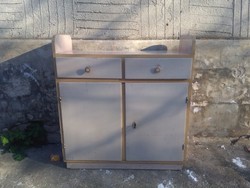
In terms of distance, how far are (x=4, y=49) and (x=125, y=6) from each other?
1.34 m

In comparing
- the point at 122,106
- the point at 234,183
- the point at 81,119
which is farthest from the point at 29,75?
the point at 234,183

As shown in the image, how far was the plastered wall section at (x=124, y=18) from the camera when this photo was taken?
8.30ft

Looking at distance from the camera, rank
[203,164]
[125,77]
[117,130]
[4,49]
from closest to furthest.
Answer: [125,77], [117,130], [203,164], [4,49]

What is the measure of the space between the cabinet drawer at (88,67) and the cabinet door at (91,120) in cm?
8

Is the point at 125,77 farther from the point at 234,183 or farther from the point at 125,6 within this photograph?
the point at 234,183

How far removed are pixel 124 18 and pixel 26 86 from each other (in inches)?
50.2

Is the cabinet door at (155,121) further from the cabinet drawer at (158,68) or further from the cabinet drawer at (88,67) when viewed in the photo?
the cabinet drawer at (88,67)

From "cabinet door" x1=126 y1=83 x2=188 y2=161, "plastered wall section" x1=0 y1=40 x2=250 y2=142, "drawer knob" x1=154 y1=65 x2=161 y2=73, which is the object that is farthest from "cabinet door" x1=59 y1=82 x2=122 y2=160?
"plastered wall section" x1=0 y1=40 x2=250 y2=142

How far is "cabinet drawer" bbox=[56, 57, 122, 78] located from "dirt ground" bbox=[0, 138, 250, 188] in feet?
2.97

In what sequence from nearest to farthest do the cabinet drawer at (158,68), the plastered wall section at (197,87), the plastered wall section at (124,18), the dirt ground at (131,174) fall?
1. the cabinet drawer at (158,68)
2. the dirt ground at (131,174)
3. the plastered wall section at (124,18)
4. the plastered wall section at (197,87)

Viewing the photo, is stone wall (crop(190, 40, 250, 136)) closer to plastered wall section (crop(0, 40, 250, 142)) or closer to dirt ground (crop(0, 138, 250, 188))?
plastered wall section (crop(0, 40, 250, 142))

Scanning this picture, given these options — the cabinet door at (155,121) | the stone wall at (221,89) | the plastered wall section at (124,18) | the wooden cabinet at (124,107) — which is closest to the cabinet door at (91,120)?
the wooden cabinet at (124,107)

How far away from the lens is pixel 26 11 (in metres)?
2.55

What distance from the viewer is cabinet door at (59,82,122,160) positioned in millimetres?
2104
